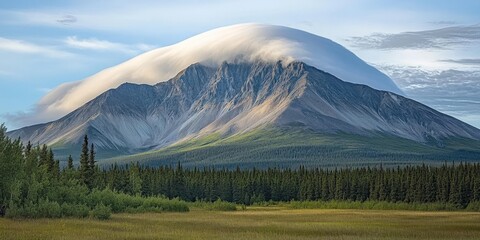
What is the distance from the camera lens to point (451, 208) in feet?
510

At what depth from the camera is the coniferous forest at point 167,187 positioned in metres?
91.4

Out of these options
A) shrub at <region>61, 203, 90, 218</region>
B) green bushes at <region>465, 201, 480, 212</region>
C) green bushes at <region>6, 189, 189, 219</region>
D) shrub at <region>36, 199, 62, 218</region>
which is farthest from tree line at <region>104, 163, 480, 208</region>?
shrub at <region>36, 199, 62, 218</region>

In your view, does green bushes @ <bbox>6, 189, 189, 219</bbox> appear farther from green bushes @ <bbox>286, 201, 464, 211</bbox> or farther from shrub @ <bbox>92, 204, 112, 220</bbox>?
green bushes @ <bbox>286, 201, 464, 211</bbox>

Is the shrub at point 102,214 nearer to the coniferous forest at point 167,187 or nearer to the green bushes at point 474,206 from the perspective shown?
the coniferous forest at point 167,187

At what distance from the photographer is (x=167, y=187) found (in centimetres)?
18512

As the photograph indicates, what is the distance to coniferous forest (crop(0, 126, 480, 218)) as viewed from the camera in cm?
9138

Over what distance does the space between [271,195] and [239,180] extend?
872cm

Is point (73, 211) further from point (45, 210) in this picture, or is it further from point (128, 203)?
point (128, 203)

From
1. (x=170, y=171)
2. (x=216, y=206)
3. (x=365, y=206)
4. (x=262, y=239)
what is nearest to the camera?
(x=262, y=239)

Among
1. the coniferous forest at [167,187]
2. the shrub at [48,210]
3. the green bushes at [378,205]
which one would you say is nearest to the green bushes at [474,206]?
the coniferous forest at [167,187]

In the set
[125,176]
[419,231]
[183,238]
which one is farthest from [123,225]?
[125,176]

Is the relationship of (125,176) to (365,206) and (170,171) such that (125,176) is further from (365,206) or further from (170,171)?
(365,206)

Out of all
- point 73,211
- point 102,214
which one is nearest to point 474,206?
point 102,214

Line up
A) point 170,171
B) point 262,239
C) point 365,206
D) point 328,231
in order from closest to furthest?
1. point 262,239
2. point 328,231
3. point 365,206
4. point 170,171
